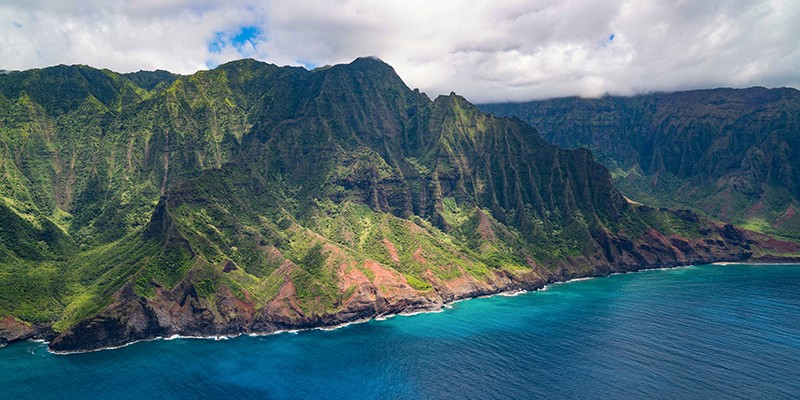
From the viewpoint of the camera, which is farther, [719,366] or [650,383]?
[719,366]

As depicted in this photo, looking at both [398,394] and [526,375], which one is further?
[526,375]

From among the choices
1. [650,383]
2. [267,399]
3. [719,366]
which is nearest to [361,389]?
[267,399]

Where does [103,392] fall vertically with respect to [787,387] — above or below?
above

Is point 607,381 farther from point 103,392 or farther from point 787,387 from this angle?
point 103,392

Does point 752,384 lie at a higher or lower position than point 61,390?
lower

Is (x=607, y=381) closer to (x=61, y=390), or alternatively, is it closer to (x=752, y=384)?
(x=752, y=384)

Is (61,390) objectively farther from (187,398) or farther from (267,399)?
(267,399)

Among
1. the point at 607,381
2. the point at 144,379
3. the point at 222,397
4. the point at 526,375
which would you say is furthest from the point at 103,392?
the point at 607,381

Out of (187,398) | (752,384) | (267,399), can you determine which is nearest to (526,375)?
(752,384)
